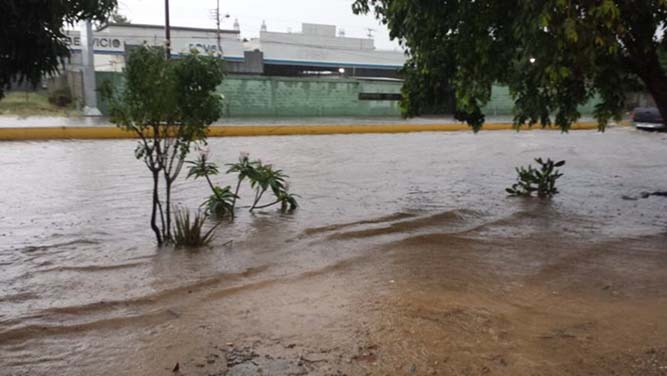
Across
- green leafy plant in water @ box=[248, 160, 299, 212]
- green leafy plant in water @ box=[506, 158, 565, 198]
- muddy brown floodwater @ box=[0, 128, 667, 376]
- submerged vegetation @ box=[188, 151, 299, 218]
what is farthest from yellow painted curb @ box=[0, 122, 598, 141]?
green leafy plant in water @ box=[506, 158, 565, 198]

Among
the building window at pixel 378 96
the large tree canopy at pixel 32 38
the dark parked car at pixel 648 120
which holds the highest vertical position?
the building window at pixel 378 96

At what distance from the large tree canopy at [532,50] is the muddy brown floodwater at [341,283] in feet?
5.74

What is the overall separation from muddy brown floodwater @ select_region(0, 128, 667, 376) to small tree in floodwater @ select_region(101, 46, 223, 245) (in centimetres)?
127

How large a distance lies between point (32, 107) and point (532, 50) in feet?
94.2

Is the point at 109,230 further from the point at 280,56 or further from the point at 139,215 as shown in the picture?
the point at 280,56

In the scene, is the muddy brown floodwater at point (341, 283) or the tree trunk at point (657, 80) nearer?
the muddy brown floodwater at point (341, 283)

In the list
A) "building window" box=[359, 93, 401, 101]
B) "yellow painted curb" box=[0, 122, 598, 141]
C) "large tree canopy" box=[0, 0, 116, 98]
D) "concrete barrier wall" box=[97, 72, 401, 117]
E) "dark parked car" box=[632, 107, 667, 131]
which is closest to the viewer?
"large tree canopy" box=[0, 0, 116, 98]

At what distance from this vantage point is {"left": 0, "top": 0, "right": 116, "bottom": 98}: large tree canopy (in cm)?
306

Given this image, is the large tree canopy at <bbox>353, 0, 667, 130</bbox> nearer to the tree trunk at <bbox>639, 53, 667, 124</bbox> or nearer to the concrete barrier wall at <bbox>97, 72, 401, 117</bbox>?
the tree trunk at <bbox>639, 53, 667, 124</bbox>

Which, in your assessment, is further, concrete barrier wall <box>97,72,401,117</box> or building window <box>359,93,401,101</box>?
building window <box>359,93,401,101</box>

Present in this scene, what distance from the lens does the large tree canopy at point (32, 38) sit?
10.1ft

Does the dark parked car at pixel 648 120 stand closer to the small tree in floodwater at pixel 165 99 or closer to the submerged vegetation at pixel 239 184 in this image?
the submerged vegetation at pixel 239 184

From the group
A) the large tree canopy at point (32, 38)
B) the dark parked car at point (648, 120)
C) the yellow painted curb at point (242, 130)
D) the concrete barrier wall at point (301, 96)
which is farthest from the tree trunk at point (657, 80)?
the concrete barrier wall at point (301, 96)

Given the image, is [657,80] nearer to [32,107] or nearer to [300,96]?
[300,96]
